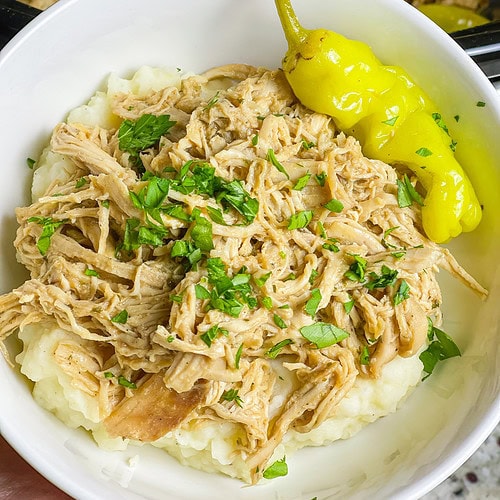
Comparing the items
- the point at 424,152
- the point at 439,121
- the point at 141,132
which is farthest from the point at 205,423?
the point at 439,121

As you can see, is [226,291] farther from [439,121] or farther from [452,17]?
[452,17]

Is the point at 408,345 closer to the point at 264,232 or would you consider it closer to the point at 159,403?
the point at 264,232

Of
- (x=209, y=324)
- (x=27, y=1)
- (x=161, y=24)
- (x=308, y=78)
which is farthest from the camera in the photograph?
(x=27, y=1)

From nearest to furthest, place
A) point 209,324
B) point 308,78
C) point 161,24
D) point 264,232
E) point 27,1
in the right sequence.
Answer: point 209,324, point 264,232, point 308,78, point 161,24, point 27,1

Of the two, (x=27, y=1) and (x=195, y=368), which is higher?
(x=27, y=1)

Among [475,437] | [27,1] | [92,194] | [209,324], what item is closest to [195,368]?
[209,324]

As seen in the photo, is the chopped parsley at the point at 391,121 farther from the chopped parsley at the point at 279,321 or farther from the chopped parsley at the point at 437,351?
the chopped parsley at the point at 279,321
